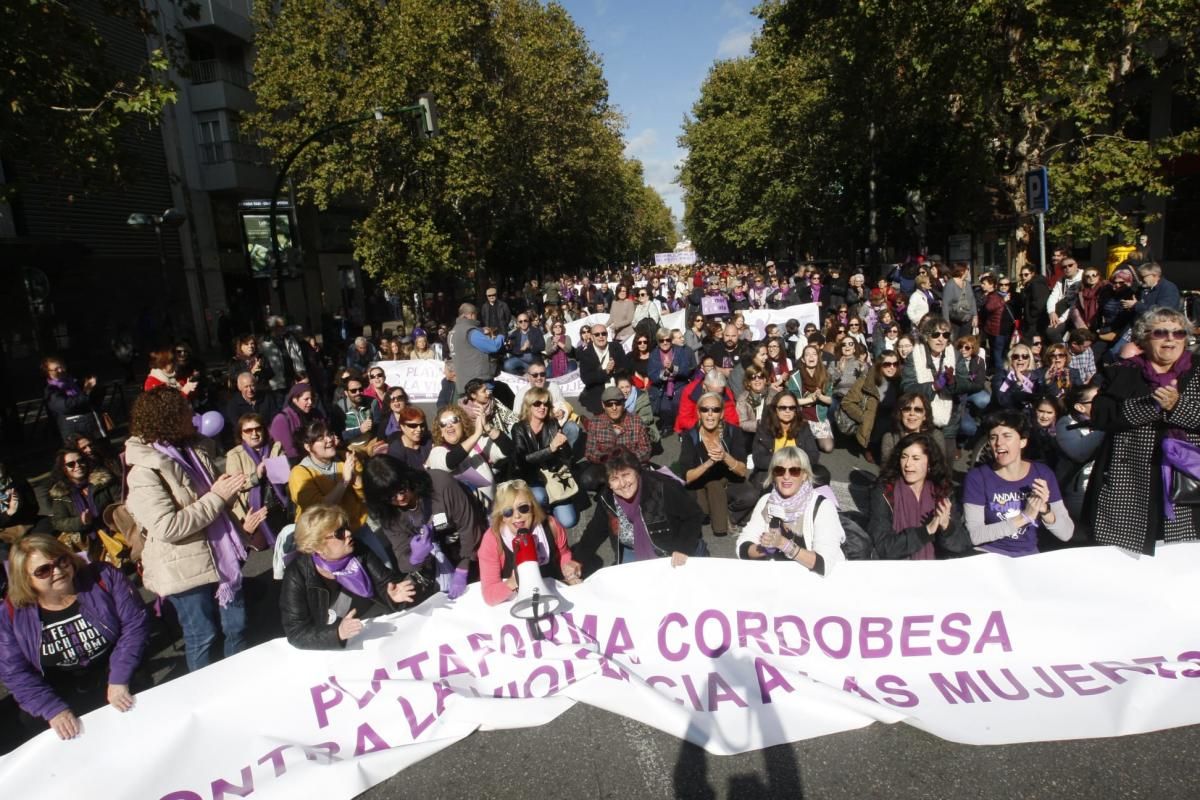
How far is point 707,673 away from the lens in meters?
3.73

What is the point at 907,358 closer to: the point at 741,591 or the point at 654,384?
the point at 654,384

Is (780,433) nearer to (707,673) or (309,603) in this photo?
(707,673)

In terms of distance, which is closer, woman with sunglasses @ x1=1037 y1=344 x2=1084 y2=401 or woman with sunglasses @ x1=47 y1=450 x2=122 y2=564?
woman with sunglasses @ x1=47 y1=450 x2=122 y2=564

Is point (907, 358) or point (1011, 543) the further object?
point (907, 358)

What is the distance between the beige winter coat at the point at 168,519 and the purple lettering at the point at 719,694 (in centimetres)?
268

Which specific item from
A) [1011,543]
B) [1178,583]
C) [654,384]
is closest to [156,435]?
[1011,543]

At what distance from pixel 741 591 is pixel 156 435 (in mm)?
3222

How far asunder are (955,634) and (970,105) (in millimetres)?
16807

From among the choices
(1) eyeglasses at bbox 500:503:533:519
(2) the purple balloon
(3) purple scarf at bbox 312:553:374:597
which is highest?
(2) the purple balloon

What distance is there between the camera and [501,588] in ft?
13.4

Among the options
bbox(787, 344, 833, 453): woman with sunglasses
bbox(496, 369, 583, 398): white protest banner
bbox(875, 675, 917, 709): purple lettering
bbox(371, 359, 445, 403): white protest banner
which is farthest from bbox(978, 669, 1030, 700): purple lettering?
bbox(371, 359, 445, 403): white protest banner

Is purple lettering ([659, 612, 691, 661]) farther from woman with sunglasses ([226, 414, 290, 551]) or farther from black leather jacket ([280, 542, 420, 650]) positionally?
woman with sunglasses ([226, 414, 290, 551])

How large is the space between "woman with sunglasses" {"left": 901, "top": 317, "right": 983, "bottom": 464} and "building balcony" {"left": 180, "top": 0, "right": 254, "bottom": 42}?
2788cm

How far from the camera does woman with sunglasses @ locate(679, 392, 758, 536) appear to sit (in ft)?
19.9
